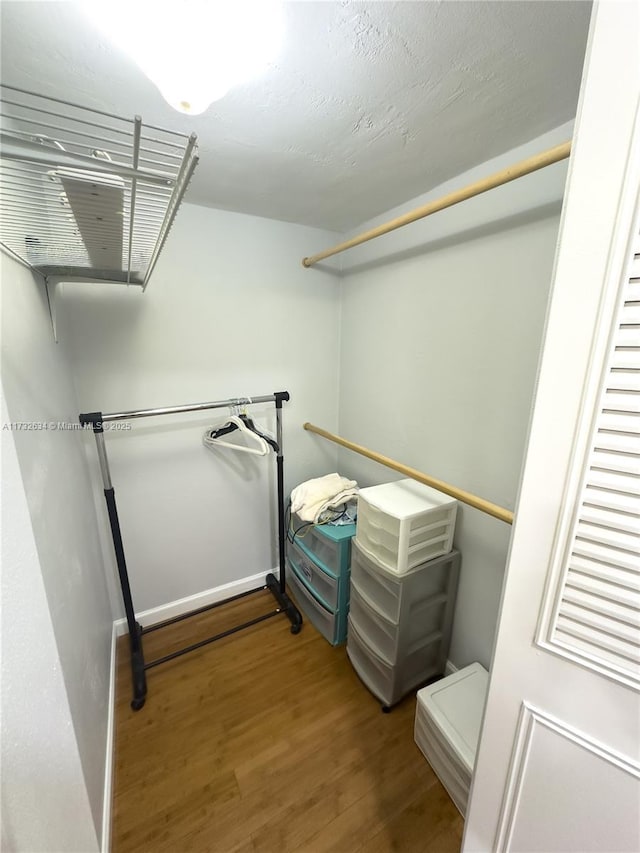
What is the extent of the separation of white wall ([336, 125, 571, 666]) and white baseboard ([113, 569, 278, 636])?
3.89 ft

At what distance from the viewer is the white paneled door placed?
1.73 feet

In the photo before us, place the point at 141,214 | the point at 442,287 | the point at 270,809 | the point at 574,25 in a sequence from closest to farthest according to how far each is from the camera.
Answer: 1. the point at 574,25
2. the point at 141,214
3. the point at 270,809
4. the point at 442,287

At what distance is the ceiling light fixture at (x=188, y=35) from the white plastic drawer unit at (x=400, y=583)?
5.27 feet

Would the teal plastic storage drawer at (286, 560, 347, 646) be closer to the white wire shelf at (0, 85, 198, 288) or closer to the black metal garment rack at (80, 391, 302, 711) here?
the black metal garment rack at (80, 391, 302, 711)

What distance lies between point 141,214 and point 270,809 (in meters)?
2.00

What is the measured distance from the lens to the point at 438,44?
81 centimetres

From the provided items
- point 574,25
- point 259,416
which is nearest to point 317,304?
point 259,416

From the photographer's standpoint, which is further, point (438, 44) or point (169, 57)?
point (438, 44)

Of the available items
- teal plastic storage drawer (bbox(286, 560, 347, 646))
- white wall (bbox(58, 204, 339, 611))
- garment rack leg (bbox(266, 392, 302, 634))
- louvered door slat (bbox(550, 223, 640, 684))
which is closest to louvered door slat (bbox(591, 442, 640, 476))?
louvered door slat (bbox(550, 223, 640, 684))

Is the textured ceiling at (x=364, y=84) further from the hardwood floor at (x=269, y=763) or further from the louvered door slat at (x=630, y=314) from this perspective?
the hardwood floor at (x=269, y=763)

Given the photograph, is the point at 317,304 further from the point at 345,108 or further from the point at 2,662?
the point at 2,662

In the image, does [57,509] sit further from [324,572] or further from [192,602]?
[192,602]

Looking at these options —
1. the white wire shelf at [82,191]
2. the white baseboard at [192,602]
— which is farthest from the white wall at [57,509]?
the white baseboard at [192,602]

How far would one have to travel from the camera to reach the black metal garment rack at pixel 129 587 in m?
1.47
